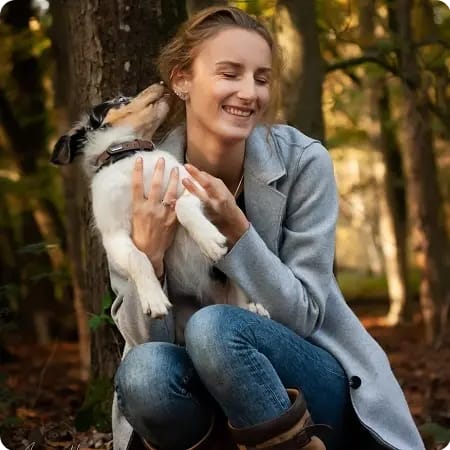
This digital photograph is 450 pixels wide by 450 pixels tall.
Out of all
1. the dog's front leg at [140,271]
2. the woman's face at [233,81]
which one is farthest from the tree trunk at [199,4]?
the dog's front leg at [140,271]

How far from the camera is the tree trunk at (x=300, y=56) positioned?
5.31 metres

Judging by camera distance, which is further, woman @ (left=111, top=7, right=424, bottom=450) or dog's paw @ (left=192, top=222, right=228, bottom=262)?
dog's paw @ (left=192, top=222, right=228, bottom=262)

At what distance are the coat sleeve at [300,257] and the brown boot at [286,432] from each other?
323 mm

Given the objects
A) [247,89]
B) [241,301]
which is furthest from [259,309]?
[247,89]

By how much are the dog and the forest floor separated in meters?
1.01

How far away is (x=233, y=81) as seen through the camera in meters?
2.98

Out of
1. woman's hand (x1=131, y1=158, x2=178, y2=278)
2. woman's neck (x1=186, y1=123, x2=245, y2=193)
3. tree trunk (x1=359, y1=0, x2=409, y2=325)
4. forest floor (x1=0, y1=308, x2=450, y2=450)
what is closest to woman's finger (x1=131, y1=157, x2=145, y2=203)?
woman's hand (x1=131, y1=158, x2=178, y2=278)

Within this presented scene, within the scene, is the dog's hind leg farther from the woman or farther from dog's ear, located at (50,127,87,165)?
dog's ear, located at (50,127,87,165)

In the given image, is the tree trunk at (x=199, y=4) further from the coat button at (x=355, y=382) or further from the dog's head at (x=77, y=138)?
the coat button at (x=355, y=382)

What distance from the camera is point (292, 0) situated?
5516 millimetres

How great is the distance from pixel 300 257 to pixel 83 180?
1160mm

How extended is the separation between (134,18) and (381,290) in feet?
45.5

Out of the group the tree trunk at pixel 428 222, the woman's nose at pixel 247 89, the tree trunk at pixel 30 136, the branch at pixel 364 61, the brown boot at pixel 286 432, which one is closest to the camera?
the brown boot at pixel 286 432

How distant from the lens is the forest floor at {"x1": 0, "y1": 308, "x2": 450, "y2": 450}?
3.86 metres
